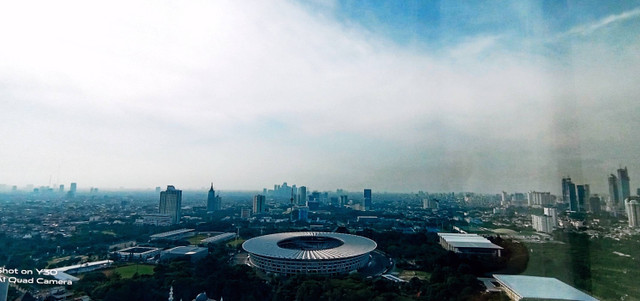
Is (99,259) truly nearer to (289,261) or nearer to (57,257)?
(57,257)

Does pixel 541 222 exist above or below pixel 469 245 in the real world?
above

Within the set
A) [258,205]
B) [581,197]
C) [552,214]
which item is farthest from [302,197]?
[581,197]

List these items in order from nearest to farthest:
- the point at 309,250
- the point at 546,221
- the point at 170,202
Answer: the point at 546,221 → the point at 309,250 → the point at 170,202

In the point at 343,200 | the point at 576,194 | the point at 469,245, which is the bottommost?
the point at 469,245

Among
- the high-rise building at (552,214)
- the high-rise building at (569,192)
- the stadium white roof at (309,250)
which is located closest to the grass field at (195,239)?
the stadium white roof at (309,250)

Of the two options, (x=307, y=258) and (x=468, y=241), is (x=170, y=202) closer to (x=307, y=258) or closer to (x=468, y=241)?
(x=307, y=258)
